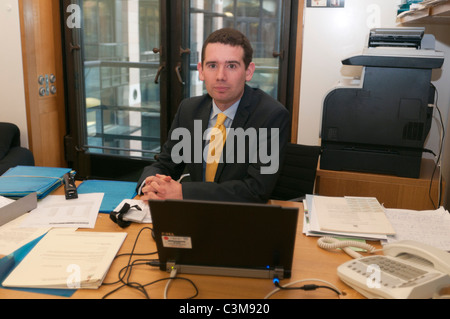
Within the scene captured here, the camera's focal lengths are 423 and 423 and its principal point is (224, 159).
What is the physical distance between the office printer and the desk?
44 mm

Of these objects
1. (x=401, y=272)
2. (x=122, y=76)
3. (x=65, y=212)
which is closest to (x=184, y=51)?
(x=122, y=76)

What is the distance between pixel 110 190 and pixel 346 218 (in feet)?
3.09

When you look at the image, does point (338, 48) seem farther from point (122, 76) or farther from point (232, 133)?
point (122, 76)

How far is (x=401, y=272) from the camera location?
3.40 feet

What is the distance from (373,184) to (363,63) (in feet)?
2.18

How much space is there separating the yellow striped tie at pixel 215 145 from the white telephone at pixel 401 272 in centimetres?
80

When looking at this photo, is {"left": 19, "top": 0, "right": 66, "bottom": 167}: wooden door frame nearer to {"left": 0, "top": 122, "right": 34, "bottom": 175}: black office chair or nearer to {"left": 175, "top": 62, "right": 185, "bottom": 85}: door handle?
{"left": 0, "top": 122, "right": 34, "bottom": 175}: black office chair

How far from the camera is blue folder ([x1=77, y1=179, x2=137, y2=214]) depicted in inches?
63.2

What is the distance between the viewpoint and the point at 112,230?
4.56 ft

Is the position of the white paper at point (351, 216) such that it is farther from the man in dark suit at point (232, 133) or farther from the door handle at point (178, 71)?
the door handle at point (178, 71)

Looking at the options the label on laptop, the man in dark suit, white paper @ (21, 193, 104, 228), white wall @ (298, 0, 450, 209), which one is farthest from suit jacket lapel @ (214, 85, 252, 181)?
white wall @ (298, 0, 450, 209)
